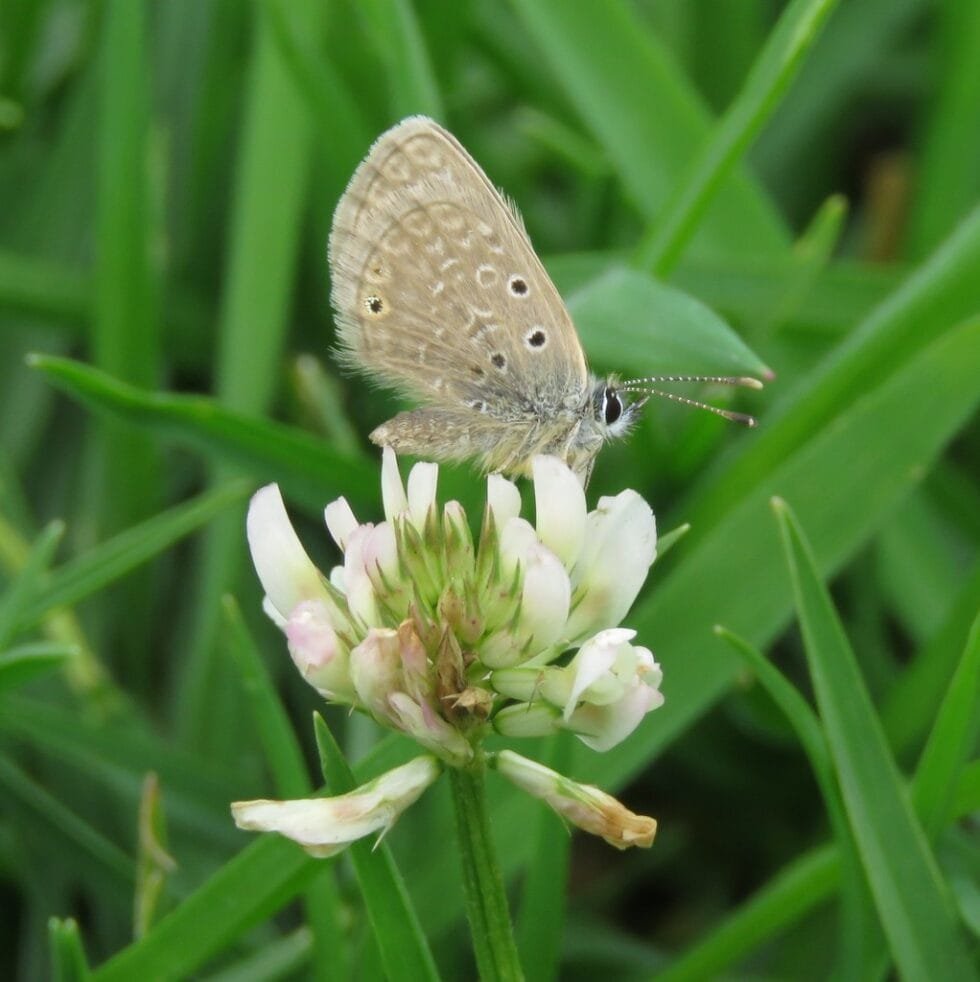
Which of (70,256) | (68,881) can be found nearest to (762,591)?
(68,881)

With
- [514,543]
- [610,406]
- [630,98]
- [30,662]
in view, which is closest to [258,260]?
[630,98]

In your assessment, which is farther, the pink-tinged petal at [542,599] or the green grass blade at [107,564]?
the green grass blade at [107,564]

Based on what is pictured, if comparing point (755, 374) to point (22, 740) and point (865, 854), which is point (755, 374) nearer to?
point (865, 854)

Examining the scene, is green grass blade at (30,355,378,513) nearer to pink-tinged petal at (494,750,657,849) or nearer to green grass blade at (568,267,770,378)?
green grass blade at (568,267,770,378)

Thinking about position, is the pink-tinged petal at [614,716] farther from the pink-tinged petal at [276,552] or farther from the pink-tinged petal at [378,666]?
the pink-tinged petal at [276,552]

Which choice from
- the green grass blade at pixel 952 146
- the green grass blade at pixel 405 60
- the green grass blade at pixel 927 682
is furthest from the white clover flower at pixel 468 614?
the green grass blade at pixel 952 146
